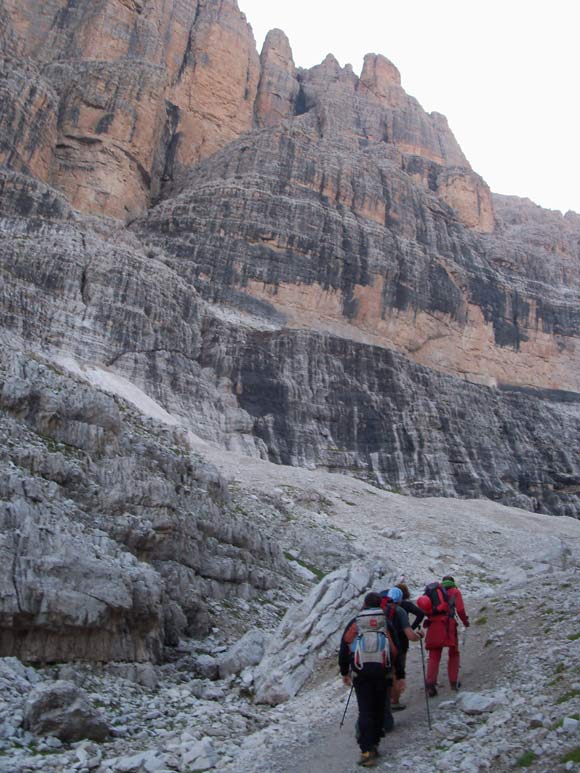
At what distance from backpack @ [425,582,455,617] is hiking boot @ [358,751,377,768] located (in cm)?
194

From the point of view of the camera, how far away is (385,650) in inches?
251

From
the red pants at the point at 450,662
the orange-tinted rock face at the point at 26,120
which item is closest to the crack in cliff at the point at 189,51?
the orange-tinted rock face at the point at 26,120

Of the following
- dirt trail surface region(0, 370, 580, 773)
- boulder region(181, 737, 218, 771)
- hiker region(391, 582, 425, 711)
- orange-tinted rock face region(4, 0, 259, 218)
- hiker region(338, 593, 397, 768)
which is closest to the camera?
dirt trail surface region(0, 370, 580, 773)

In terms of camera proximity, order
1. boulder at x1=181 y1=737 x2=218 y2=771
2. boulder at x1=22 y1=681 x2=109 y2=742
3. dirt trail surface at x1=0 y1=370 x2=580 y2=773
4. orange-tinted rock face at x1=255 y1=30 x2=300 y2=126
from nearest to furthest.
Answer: dirt trail surface at x1=0 y1=370 x2=580 y2=773 → boulder at x1=181 y1=737 x2=218 y2=771 → boulder at x1=22 y1=681 x2=109 y2=742 → orange-tinted rock face at x1=255 y1=30 x2=300 y2=126

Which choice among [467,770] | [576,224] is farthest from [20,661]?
[576,224]

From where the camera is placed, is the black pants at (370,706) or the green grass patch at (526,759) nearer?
the green grass patch at (526,759)

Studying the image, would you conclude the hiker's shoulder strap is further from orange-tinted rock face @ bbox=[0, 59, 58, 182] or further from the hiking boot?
orange-tinted rock face @ bbox=[0, 59, 58, 182]

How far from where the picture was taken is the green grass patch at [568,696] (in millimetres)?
6418

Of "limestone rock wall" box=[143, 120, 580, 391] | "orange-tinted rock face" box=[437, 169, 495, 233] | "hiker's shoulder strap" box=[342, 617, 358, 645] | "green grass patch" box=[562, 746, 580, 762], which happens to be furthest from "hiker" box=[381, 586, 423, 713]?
"orange-tinted rock face" box=[437, 169, 495, 233]

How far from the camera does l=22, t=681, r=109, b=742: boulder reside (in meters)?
7.14

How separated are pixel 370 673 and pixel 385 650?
258 mm

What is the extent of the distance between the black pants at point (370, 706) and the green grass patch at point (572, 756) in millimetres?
1611

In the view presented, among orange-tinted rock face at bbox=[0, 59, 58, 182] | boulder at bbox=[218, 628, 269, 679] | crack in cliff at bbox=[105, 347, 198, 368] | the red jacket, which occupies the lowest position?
boulder at bbox=[218, 628, 269, 679]

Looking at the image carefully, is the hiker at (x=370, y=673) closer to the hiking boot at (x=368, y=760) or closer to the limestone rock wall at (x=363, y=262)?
the hiking boot at (x=368, y=760)
